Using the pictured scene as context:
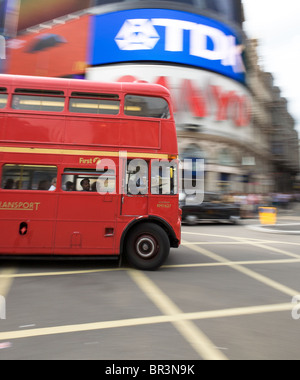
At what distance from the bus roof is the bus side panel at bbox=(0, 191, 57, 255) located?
2116 mm

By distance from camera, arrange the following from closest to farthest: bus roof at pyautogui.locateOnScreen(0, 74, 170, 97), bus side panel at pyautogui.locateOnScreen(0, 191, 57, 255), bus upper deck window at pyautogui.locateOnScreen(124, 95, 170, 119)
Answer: bus side panel at pyautogui.locateOnScreen(0, 191, 57, 255), bus roof at pyautogui.locateOnScreen(0, 74, 170, 97), bus upper deck window at pyautogui.locateOnScreen(124, 95, 170, 119)

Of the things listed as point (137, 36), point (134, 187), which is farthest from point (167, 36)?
point (134, 187)

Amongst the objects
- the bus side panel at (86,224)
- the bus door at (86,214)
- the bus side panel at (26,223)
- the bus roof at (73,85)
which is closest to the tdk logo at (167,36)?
the bus roof at (73,85)

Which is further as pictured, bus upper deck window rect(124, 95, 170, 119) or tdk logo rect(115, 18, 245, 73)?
tdk logo rect(115, 18, 245, 73)

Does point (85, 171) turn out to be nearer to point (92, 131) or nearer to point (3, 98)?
point (92, 131)

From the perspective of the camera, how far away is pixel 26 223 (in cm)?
591

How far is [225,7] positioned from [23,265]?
31.1m

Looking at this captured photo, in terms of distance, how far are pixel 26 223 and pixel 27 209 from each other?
0.27 metres

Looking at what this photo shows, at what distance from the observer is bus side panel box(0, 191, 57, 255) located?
5.87 m

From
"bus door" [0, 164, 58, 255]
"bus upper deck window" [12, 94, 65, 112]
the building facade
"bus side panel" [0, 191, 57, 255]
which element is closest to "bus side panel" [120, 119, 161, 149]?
"bus upper deck window" [12, 94, 65, 112]

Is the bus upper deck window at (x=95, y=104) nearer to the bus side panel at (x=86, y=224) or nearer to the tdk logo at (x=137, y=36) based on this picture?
the bus side panel at (x=86, y=224)

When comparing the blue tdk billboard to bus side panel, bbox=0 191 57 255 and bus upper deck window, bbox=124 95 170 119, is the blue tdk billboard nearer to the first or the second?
bus upper deck window, bbox=124 95 170 119

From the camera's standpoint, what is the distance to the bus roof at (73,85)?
5973mm

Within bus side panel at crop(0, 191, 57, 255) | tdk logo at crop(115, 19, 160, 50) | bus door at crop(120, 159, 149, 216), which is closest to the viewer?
bus side panel at crop(0, 191, 57, 255)
